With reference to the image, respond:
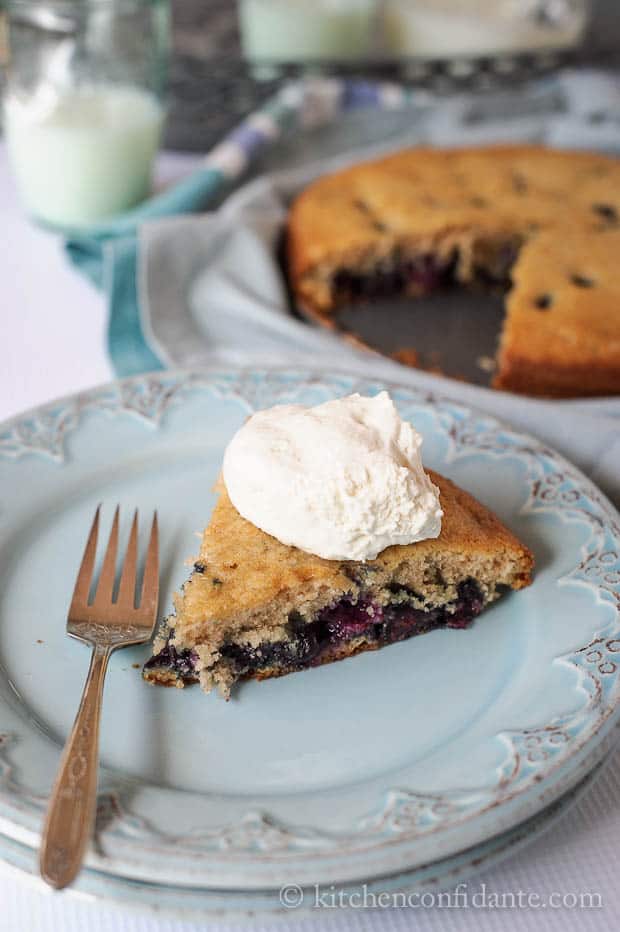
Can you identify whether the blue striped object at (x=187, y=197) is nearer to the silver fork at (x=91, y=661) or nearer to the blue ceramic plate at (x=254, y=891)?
the silver fork at (x=91, y=661)

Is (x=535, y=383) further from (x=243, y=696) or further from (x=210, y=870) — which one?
(x=210, y=870)

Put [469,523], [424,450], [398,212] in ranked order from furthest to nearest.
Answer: [398,212], [424,450], [469,523]

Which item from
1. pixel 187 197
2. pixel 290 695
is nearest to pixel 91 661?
pixel 290 695

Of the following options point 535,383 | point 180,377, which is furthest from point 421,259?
point 180,377

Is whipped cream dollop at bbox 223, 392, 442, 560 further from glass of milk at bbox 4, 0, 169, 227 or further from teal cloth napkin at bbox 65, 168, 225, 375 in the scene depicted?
glass of milk at bbox 4, 0, 169, 227

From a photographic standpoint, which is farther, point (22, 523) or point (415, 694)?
point (22, 523)

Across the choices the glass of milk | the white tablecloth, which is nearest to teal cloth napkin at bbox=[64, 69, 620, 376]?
the glass of milk
